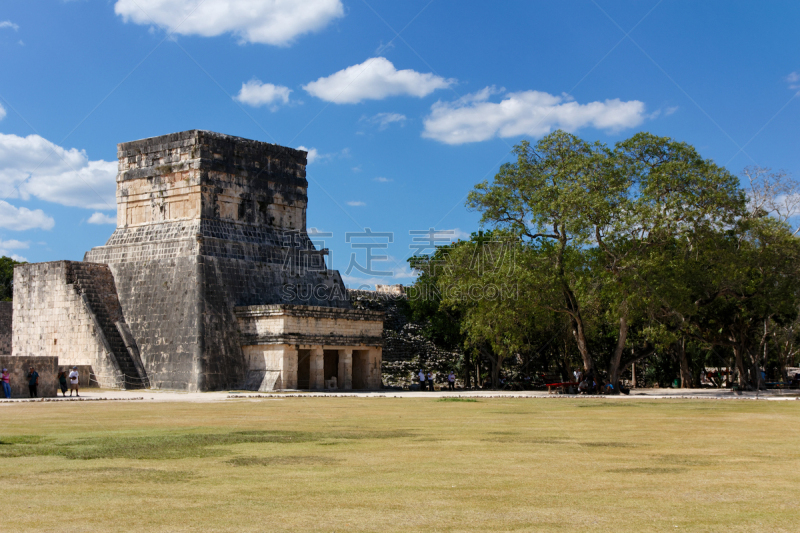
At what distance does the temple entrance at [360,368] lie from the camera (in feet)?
107

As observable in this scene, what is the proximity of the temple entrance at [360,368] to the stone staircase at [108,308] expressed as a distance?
8.01 m

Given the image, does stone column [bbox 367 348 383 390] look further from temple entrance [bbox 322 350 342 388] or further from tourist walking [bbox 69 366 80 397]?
tourist walking [bbox 69 366 80 397]

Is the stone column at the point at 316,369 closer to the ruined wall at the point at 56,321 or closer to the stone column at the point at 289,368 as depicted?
the stone column at the point at 289,368

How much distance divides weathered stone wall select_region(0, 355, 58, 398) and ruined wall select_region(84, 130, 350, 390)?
5.38 m

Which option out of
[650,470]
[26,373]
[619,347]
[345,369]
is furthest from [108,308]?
[650,470]

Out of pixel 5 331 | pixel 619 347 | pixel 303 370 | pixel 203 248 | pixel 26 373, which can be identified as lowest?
pixel 303 370

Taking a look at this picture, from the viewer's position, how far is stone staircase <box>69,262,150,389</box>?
29469 millimetres

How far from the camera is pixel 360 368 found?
33.0 meters

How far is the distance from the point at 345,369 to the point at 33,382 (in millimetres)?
11609

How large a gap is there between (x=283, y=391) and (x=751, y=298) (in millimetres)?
17752

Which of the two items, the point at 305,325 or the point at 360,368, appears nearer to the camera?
the point at 305,325

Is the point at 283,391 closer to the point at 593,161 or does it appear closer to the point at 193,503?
the point at 593,161

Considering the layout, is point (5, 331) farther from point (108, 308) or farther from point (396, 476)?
point (396, 476)

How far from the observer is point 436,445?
10.1m
